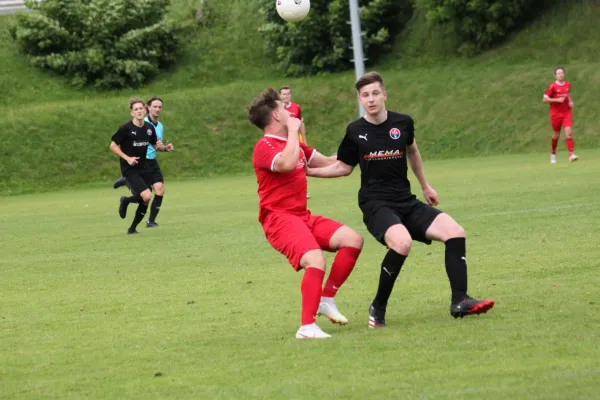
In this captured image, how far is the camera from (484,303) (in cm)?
717

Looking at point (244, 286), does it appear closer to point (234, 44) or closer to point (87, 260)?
point (87, 260)

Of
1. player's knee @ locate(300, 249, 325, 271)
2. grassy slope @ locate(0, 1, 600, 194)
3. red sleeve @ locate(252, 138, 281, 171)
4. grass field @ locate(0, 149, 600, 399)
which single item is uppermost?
red sleeve @ locate(252, 138, 281, 171)

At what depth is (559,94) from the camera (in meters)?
24.6

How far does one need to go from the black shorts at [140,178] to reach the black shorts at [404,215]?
350 inches

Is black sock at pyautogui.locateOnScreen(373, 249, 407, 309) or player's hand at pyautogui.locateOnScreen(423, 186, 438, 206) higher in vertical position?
player's hand at pyautogui.locateOnScreen(423, 186, 438, 206)

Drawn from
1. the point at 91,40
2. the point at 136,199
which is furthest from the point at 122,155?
the point at 91,40

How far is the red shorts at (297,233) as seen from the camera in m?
7.20

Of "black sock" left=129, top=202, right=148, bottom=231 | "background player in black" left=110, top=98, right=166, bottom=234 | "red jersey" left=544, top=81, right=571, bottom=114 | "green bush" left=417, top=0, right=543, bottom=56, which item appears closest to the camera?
"black sock" left=129, top=202, right=148, bottom=231

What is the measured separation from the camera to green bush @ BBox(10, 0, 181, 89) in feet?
127

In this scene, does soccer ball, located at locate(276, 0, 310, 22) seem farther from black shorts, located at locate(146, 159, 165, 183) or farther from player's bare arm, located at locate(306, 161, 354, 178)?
player's bare arm, located at locate(306, 161, 354, 178)

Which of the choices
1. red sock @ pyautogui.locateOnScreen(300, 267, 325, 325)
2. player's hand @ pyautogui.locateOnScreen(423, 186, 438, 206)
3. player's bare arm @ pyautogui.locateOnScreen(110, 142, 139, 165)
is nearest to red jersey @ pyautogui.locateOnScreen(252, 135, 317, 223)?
red sock @ pyautogui.locateOnScreen(300, 267, 325, 325)

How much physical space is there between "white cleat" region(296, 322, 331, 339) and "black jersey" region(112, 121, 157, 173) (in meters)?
9.69

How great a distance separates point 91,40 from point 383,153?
32.6 metres

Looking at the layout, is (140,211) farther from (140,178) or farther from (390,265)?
(390,265)
